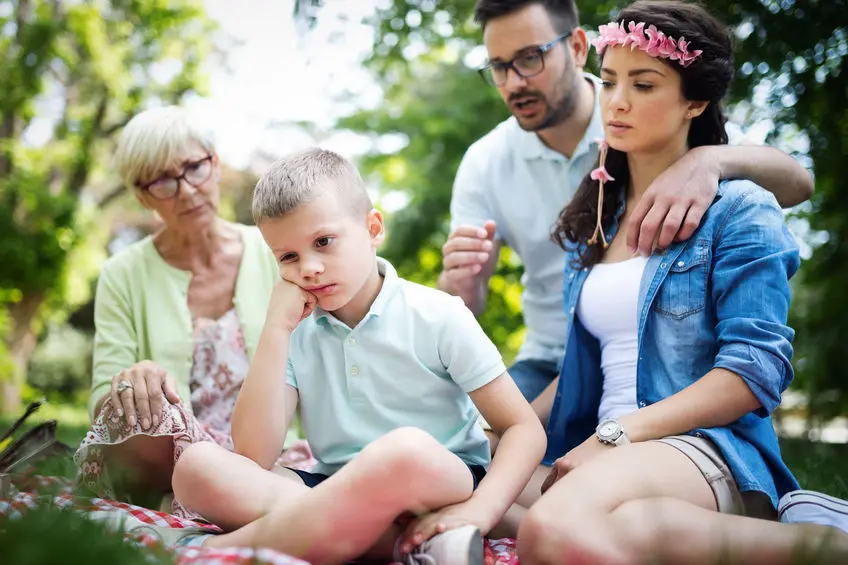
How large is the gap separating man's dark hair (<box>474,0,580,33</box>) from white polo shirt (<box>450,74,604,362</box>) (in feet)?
0.93

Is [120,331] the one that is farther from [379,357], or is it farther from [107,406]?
[379,357]

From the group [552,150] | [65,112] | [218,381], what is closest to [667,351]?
[552,150]

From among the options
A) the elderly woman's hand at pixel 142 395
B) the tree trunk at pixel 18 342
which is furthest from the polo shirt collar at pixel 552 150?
the tree trunk at pixel 18 342

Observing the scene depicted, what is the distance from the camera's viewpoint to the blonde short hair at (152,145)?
3.13 metres

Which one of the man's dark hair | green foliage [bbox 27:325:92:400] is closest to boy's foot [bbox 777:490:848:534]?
the man's dark hair

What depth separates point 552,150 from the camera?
367cm

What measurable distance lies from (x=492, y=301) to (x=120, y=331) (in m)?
4.68

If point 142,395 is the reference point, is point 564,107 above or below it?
above

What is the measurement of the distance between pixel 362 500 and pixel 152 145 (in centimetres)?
189

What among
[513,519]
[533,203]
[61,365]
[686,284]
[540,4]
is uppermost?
[540,4]

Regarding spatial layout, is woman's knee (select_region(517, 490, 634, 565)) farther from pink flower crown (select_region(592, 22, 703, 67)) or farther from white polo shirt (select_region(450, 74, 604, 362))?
white polo shirt (select_region(450, 74, 604, 362))

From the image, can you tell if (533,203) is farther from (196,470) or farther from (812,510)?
(196,470)

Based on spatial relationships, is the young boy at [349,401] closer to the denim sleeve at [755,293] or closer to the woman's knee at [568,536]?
the woman's knee at [568,536]

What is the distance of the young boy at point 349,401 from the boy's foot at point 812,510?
64 cm
